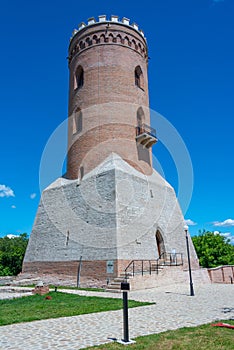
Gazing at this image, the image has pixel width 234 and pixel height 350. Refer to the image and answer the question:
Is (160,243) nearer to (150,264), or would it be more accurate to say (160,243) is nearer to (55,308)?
(150,264)

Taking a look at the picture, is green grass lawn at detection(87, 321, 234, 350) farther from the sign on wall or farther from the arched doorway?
the arched doorway

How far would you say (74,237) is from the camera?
15.7 m

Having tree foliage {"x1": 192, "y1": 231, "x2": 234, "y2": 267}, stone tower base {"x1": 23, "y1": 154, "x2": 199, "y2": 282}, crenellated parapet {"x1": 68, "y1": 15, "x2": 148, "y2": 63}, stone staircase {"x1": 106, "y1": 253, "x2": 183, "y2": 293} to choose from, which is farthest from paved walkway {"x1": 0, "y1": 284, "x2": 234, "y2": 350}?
tree foliage {"x1": 192, "y1": 231, "x2": 234, "y2": 267}

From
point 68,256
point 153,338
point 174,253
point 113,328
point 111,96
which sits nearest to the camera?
point 153,338

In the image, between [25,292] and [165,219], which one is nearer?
[25,292]

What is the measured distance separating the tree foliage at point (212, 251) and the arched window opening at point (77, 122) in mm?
17947

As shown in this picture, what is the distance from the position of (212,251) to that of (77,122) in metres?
18.5

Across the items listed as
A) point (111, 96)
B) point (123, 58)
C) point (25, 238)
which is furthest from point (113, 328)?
point (25, 238)

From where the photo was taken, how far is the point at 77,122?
1964 centimetres

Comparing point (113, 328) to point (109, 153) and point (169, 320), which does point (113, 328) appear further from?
point (109, 153)

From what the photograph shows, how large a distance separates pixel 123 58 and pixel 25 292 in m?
15.0

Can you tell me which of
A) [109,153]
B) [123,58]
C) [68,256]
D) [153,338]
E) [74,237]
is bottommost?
[153,338]

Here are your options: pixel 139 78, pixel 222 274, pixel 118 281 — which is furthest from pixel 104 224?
pixel 139 78

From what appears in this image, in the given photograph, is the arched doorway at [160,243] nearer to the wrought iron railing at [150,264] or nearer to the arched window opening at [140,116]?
the wrought iron railing at [150,264]
